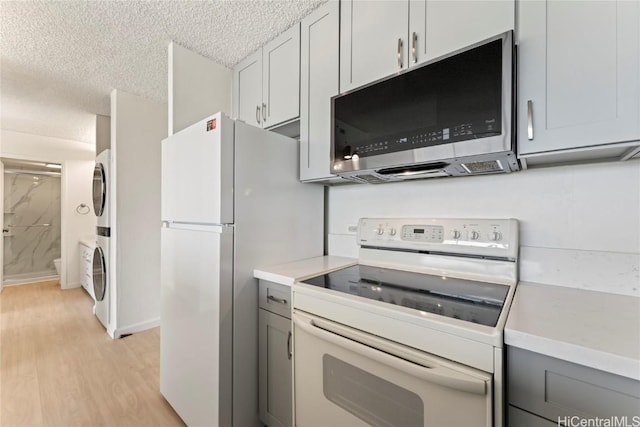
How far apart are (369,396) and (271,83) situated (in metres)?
1.82

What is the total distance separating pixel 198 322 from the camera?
1.41m

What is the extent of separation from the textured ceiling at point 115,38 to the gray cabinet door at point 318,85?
130 millimetres

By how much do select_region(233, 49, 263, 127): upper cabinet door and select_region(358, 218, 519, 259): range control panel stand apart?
1.10 meters

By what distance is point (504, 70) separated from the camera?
91 cm

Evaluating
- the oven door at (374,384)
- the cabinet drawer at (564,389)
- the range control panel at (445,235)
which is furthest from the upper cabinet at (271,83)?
the cabinet drawer at (564,389)

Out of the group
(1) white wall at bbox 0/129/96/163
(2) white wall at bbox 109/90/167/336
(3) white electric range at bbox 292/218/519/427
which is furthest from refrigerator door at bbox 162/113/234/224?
(1) white wall at bbox 0/129/96/163

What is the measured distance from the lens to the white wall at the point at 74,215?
4262 millimetres

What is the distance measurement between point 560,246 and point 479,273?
321 mm

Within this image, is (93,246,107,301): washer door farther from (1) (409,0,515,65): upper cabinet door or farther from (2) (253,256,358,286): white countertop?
(1) (409,0,515,65): upper cabinet door

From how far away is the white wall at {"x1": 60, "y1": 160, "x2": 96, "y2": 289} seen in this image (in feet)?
14.0

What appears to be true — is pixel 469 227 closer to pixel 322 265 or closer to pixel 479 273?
pixel 479 273

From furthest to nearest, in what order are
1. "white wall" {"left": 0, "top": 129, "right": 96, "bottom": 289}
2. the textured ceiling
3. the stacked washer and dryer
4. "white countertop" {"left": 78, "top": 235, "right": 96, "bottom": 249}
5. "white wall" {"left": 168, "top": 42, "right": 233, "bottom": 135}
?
"white wall" {"left": 0, "top": 129, "right": 96, "bottom": 289} < "white countertop" {"left": 78, "top": 235, "right": 96, "bottom": 249} < the stacked washer and dryer < "white wall" {"left": 168, "top": 42, "right": 233, "bottom": 135} < the textured ceiling

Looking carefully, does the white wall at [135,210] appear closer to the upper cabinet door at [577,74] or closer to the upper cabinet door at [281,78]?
the upper cabinet door at [281,78]

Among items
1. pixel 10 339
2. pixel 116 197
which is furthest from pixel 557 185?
pixel 10 339
